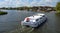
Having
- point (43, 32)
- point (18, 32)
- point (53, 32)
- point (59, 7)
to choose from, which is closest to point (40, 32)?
point (43, 32)

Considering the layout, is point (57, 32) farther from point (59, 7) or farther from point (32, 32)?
point (59, 7)

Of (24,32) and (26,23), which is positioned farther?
(26,23)

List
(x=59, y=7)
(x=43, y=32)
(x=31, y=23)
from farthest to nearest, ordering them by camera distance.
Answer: (x=59, y=7)
(x=31, y=23)
(x=43, y=32)

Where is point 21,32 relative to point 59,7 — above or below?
above

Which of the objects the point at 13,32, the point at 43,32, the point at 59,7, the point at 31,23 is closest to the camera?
the point at 13,32

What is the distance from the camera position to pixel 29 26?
86.3 feet

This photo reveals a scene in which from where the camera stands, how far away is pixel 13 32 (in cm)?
2133

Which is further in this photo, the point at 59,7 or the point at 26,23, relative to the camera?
the point at 59,7

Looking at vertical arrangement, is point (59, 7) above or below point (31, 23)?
below

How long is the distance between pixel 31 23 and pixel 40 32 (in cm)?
400

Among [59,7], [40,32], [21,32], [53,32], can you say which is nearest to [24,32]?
[21,32]

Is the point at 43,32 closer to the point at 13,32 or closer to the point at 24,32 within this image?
the point at 24,32

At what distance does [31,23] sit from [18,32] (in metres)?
5.39

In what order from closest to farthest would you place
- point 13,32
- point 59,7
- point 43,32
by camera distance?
point 13,32 → point 43,32 → point 59,7
